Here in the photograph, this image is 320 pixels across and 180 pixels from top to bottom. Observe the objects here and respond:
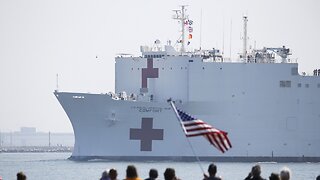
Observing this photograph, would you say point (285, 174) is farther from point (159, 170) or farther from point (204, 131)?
point (159, 170)

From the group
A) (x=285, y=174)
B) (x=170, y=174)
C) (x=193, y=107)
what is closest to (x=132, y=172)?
(x=170, y=174)

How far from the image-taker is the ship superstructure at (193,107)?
4766cm

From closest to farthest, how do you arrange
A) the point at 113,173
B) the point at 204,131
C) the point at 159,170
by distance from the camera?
1. the point at 113,173
2. the point at 204,131
3. the point at 159,170

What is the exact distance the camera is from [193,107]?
47812 mm

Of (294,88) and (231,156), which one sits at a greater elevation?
(294,88)

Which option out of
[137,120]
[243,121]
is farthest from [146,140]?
[243,121]

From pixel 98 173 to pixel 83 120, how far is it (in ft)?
29.0

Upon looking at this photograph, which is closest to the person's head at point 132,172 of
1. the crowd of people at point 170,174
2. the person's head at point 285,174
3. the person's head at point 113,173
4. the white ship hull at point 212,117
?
the crowd of people at point 170,174

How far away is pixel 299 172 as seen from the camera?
41000 mm

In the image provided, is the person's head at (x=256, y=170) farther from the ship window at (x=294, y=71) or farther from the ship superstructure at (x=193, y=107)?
the ship window at (x=294, y=71)

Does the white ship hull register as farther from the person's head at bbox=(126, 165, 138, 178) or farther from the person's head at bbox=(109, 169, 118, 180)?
the person's head at bbox=(126, 165, 138, 178)

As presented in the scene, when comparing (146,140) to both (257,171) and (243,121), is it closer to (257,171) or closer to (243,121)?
(243,121)

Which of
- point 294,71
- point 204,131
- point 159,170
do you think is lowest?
point 159,170

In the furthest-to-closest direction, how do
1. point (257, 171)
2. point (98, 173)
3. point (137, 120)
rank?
point (137, 120)
point (98, 173)
point (257, 171)
